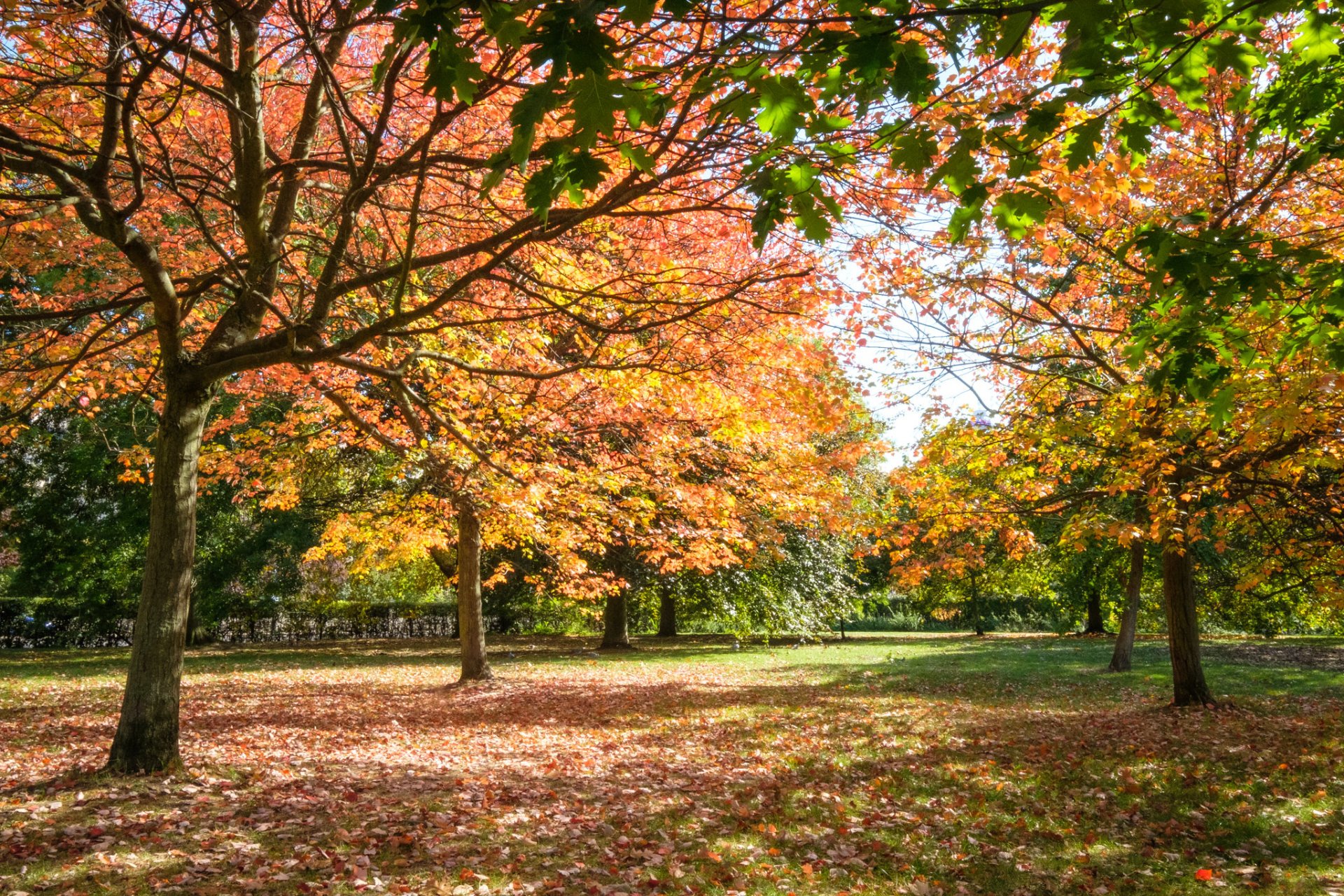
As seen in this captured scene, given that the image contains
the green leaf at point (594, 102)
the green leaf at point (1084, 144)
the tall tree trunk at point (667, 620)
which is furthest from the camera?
the tall tree trunk at point (667, 620)

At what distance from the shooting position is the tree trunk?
11844 mm

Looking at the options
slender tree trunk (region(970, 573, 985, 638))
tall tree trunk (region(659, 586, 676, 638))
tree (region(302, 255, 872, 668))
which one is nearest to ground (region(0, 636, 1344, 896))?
tree (region(302, 255, 872, 668))

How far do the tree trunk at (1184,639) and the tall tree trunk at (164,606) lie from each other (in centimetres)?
1253

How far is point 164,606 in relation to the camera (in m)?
6.89

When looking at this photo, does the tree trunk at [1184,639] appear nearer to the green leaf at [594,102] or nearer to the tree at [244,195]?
the tree at [244,195]

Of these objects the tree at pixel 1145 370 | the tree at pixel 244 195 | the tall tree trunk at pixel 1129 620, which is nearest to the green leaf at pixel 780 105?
the tree at pixel 244 195

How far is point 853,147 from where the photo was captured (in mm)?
4789

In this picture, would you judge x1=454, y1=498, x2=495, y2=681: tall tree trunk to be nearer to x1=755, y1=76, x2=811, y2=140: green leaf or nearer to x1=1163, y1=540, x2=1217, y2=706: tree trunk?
x1=1163, y1=540, x2=1217, y2=706: tree trunk

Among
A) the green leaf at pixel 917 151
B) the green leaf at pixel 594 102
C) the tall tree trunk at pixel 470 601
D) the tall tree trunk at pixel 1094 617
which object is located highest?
the green leaf at pixel 917 151

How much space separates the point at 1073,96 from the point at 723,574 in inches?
796

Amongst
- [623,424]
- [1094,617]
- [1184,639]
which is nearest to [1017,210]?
[623,424]

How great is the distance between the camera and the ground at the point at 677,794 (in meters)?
5.09

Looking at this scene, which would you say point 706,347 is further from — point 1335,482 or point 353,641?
point 353,641

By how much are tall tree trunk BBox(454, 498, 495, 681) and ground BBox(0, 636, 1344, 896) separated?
43.9 inches
